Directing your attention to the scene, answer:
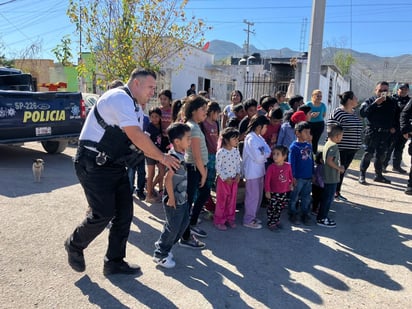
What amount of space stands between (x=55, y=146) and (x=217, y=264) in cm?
618

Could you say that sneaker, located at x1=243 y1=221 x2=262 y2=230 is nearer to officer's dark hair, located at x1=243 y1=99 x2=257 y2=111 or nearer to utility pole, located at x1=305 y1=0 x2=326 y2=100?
officer's dark hair, located at x1=243 y1=99 x2=257 y2=111

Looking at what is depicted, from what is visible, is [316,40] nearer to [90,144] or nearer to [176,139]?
[176,139]

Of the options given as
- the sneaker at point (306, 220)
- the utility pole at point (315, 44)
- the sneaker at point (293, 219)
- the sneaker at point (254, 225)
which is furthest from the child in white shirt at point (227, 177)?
the utility pole at point (315, 44)

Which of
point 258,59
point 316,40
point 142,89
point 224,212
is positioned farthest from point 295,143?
point 258,59

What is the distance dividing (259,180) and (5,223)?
10.3 ft

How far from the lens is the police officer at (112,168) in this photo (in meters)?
2.67

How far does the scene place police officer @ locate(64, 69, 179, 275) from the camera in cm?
267

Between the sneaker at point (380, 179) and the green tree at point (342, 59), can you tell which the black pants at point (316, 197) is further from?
the green tree at point (342, 59)

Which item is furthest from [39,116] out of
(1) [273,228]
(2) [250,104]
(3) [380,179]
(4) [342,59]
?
(4) [342,59]

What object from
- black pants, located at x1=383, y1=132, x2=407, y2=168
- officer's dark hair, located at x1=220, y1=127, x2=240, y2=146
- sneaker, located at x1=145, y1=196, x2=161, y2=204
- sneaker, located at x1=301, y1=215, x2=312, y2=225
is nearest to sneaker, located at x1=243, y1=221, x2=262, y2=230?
sneaker, located at x1=301, y1=215, x2=312, y2=225

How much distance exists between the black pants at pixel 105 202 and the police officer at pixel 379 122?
5334mm

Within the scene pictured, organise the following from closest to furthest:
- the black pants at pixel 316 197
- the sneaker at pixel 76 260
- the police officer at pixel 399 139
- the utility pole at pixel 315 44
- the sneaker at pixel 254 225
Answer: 1. the sneaker at pixel 76 260
2. the sneaker at pixel 254 225
3. the black pants at pixel 316 197
4. the utility pole at pixel 315 44
5. the police officer at pixel 399 139

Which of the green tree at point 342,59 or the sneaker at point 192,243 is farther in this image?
the green tree at point 342,59

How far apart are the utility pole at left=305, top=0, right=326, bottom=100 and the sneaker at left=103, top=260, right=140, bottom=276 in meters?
5.47
